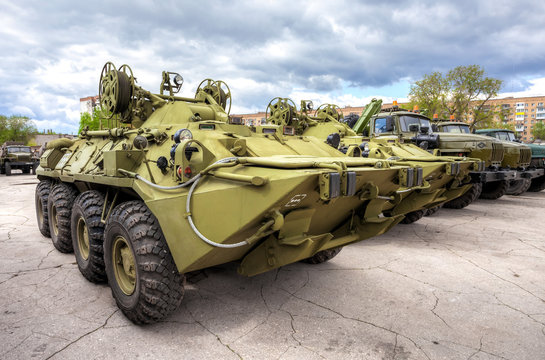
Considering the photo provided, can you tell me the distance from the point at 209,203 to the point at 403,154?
511 cm

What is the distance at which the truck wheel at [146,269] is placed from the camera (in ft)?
9.96

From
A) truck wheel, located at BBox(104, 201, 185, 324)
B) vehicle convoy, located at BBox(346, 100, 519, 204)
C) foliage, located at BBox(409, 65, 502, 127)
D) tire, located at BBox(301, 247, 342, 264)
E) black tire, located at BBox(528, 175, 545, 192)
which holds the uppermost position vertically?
foliage, located at BBox(409, 65, 502, 127)

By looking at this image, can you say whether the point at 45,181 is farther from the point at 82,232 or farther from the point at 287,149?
the point at 287,149

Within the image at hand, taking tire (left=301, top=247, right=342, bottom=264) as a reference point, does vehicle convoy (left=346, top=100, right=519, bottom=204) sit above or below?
above

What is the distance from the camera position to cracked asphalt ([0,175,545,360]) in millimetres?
2912

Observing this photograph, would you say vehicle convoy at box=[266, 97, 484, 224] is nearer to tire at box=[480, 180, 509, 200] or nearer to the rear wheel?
the rear wheel

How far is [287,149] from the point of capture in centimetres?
412

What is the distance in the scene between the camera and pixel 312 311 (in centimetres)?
355

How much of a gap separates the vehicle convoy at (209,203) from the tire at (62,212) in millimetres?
497

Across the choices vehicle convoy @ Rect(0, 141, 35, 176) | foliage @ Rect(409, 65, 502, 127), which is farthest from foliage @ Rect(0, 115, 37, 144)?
foliage @ Rect(409, 65, 502, 127)

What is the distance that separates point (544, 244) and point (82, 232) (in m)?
6.60

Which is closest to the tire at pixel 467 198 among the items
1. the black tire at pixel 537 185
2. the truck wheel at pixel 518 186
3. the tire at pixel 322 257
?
the truck wheel at pixel 518 186

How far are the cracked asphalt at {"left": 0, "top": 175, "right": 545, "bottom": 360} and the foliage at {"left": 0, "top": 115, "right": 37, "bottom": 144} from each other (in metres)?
74.9

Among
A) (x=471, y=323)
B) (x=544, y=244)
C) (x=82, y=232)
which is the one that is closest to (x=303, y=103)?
(x=544, y=244)
